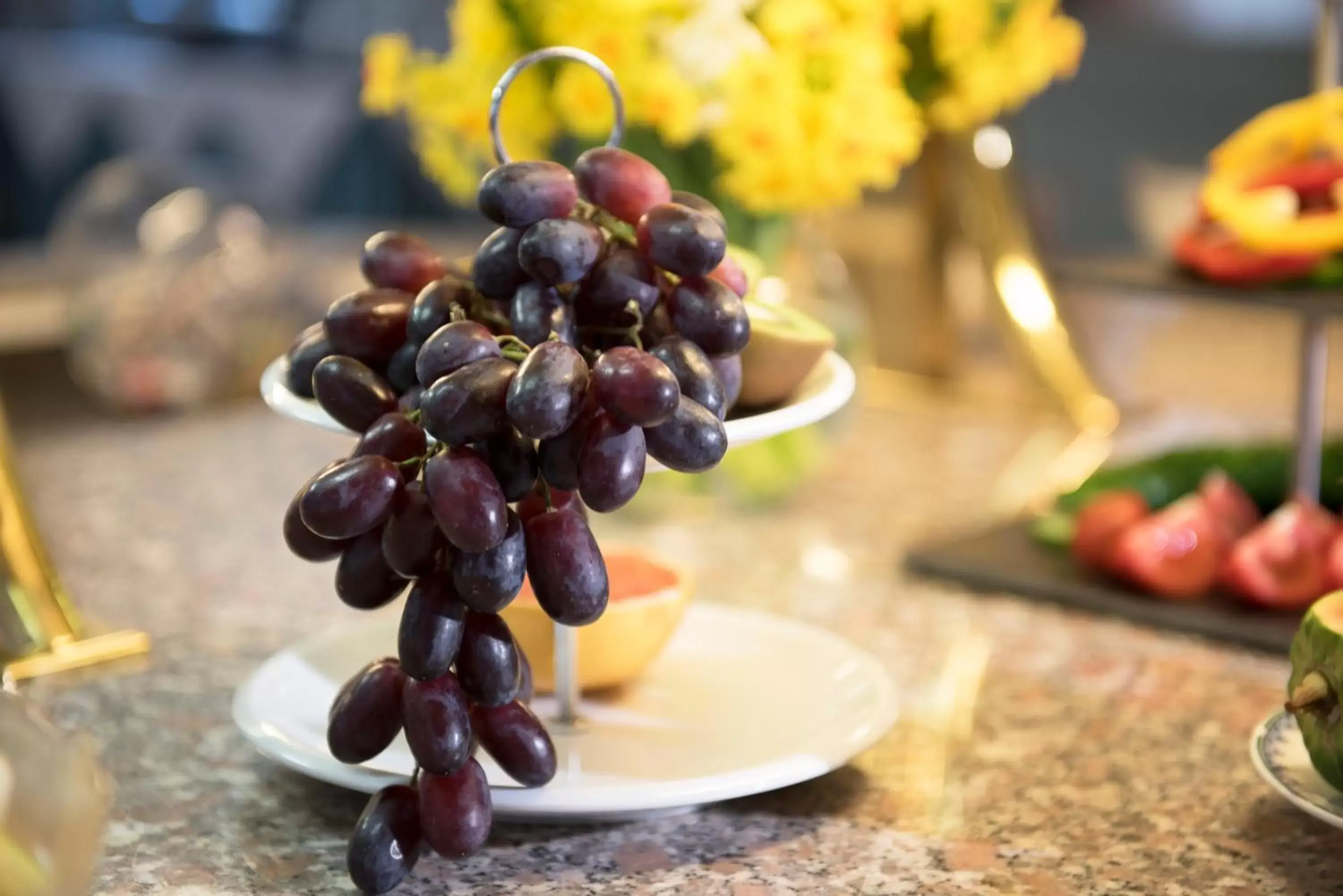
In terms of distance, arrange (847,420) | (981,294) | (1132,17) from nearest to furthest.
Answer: (847,420) → (981,294) → (1132,17)

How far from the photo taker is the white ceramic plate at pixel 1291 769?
66cm

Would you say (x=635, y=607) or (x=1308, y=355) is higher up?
(x=1308, y=355)

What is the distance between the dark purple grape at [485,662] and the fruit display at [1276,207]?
0.62 metres

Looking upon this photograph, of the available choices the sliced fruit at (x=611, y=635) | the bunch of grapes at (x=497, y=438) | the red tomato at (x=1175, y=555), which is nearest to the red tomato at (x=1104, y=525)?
the red tomato at (x=1175, y=555)

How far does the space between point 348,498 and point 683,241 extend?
0.18m

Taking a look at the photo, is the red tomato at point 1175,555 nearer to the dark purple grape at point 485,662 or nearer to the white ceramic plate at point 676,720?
the white ceramic plate at point 676,720

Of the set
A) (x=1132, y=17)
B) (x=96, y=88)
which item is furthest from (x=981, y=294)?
(x=96, y=88)

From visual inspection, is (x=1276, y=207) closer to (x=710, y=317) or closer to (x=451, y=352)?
(x=710, y=317)

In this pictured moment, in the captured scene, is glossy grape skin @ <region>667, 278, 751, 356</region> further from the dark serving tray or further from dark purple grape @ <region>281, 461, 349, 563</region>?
the dark serving tray

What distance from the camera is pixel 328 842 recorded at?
0.69 metres

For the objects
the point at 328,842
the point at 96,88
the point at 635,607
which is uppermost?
the point at 96,88

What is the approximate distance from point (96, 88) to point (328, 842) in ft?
8.94

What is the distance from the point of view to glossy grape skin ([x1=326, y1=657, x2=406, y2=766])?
64cm

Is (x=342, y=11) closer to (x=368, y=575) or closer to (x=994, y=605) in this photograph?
(x=994, y=605)
